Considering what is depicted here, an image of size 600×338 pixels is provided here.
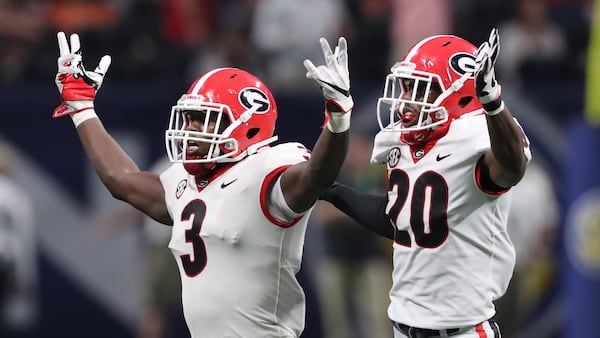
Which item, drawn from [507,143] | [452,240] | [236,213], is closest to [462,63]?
[507,143]

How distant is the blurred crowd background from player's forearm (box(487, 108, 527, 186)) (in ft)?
15.1

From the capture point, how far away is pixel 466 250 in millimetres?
4828

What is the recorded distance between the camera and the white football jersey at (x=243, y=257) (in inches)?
190

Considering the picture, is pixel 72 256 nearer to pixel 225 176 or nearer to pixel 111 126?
pixel 111 126

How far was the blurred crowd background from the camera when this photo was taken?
370 inches

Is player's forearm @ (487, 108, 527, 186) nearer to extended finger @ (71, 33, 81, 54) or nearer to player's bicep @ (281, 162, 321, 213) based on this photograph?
player's bicep @ (281, 162, 321, 213)

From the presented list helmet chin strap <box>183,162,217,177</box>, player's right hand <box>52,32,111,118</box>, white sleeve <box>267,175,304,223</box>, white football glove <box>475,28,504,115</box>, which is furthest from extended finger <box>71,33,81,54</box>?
white football glove <box>475,28,504,115</box>

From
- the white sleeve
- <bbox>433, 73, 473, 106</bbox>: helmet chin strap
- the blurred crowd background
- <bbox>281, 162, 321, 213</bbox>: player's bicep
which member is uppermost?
<bbox>433, 73, 473, 106</bbox>: helmet chin strap

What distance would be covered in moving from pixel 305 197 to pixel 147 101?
5001 millimetres

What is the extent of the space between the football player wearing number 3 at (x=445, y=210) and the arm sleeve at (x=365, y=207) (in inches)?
6.4

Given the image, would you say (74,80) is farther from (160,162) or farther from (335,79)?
(160,162)

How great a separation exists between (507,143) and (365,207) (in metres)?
0.85

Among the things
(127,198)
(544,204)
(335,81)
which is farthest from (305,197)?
(544,204)

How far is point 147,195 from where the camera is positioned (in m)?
5.22
